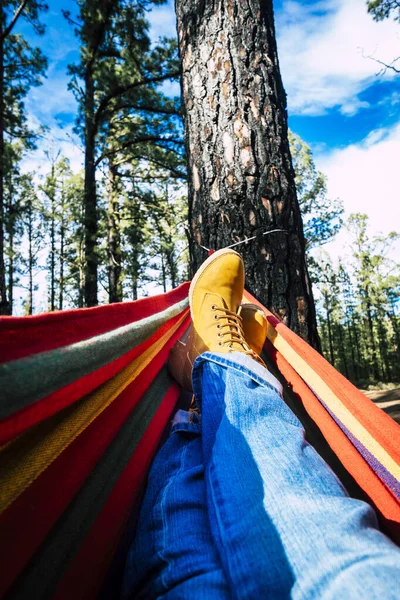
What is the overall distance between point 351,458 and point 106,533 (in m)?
0.57

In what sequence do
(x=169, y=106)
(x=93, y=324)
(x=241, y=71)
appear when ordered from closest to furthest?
(x=93, y=324) < (x=241, y=71) < (x=169, y=106)

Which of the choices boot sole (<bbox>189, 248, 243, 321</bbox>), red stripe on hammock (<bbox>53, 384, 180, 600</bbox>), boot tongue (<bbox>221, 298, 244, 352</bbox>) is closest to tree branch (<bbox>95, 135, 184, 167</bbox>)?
boot sole (<bbox>189, 248, 243, 321</bbox>)

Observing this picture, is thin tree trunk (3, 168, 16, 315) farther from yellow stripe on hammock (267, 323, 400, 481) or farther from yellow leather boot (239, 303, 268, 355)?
yellow stripe on hammock (267, 323, 400, 481)

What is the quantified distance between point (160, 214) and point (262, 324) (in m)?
5.77

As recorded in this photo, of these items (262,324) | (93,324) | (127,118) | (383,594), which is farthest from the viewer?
(127,118)

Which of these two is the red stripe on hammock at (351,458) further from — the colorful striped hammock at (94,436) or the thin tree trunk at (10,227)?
the thin tree trunk at (10,227)

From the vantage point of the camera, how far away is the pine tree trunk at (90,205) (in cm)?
537

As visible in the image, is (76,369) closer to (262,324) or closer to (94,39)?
(262,324)

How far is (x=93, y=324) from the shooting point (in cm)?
67

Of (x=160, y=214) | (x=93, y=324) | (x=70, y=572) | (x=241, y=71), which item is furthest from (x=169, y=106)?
(x=70, y=572)

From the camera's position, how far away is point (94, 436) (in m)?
0.69

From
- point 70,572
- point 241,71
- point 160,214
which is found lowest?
point 70,572

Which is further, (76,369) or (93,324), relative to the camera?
(93,324)

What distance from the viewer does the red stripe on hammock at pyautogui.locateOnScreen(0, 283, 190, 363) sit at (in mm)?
441
